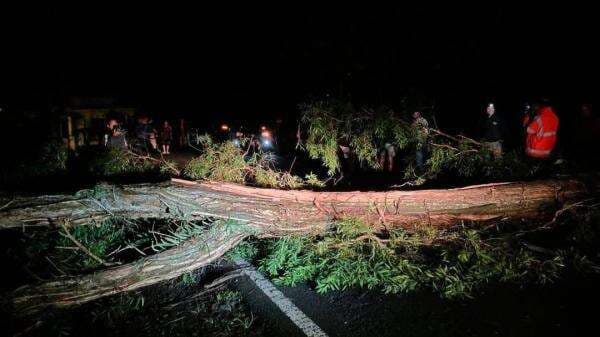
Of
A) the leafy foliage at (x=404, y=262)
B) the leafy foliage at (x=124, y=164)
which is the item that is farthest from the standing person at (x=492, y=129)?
the leafy foliage at (x=124, y=164)

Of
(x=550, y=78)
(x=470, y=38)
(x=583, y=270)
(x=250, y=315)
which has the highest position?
(x=470, y=38)

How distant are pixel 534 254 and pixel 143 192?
4.28m

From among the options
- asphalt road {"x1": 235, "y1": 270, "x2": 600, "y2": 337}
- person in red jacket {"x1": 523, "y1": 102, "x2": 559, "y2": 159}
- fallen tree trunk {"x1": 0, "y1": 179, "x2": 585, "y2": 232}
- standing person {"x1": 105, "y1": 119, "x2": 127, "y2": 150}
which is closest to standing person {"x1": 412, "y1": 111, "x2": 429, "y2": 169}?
fallen tree trunk {"x1": 0, "y1": 179, "x2": 585, "y2": 232}

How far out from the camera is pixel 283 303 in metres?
4.02

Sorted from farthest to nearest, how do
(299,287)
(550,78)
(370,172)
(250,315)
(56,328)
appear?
(550,78) < (370,172) < (299,287) < (250,315) < (56,328)

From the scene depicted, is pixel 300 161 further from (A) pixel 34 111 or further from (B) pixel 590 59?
(A) pixel 34 111

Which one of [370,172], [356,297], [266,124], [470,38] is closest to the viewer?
[356,297]

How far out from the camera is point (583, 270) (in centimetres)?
425

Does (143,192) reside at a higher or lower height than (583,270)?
higher

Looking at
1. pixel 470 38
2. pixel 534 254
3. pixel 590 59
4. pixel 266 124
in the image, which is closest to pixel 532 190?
pixel 534 254

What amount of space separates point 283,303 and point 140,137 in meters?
9.69

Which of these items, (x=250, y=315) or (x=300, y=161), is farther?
(x=300, y=161)

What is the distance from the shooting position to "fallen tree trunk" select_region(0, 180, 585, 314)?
12.2 ft

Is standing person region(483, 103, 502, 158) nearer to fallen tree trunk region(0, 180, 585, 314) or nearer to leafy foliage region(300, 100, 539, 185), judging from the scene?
leafy foliage region(300, 100, 539, 185)
